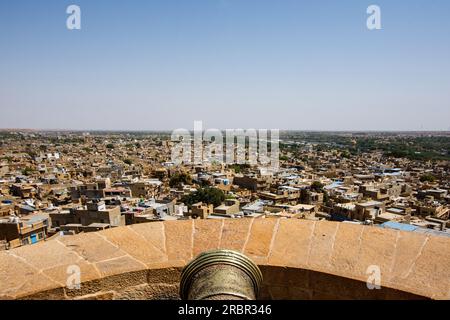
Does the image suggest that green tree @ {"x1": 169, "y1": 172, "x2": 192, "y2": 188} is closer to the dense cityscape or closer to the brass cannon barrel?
the dense cityscape

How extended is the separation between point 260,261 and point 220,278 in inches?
23.2

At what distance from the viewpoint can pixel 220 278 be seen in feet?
5.11

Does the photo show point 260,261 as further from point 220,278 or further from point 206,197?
point 206,197

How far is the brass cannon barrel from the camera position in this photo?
150 centimetres

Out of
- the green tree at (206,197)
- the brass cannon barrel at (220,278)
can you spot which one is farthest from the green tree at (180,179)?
the brass cannon barrel at (220,278)

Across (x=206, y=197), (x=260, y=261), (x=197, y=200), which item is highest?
(x=260, y=261)

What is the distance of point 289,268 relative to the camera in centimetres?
203

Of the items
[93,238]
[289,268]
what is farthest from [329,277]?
[93,238]

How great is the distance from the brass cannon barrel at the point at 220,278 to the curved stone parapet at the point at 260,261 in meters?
0.42

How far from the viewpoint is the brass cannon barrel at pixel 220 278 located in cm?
150

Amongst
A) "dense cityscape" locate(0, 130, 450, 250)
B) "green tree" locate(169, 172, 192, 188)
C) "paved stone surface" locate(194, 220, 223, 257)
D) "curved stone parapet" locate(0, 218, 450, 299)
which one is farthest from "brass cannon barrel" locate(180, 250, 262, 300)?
"green tree" locate(169, 172, 192, 188)

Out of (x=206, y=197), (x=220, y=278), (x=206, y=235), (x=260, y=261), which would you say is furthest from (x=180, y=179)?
(x=220, y=278)

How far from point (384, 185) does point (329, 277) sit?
1216 inches

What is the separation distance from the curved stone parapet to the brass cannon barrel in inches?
16.4
